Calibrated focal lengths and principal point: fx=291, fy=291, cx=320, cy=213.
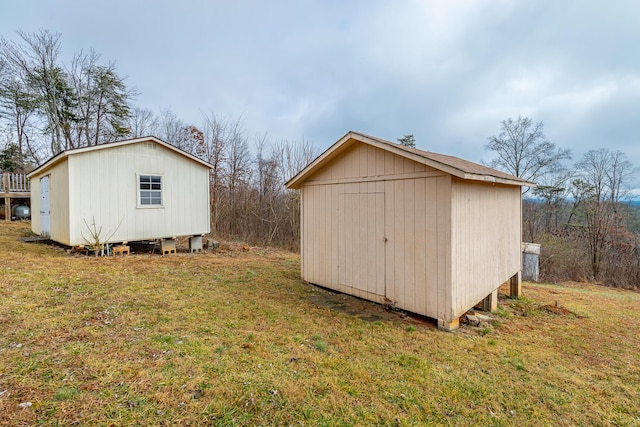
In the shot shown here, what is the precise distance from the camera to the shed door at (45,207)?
30.6ft

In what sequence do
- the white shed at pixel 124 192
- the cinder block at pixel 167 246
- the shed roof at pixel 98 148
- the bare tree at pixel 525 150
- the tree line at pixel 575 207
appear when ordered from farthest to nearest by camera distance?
the bare tree at pixel 525 150, the tree line at pixel 575 207, the cinder block at pixel 167 246, the white shed at pixel 124 192, the shed roof at pixel 98 148

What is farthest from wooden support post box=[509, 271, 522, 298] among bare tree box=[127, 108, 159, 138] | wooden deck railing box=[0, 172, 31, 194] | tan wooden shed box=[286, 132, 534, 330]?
bare tree box=[127, 108, 159, 138]

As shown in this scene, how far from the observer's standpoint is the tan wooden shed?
4156 millimetres

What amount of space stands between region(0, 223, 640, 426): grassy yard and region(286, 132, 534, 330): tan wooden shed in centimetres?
48

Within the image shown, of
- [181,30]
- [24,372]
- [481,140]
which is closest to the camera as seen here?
[24,372]

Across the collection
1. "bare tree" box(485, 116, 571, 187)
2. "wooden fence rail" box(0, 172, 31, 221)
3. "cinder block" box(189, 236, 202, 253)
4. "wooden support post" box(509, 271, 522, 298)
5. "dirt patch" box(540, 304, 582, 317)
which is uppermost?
"bare tree" box(485, 116, 571, 187)

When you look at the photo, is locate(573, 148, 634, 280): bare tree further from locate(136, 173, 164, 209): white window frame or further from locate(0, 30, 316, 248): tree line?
locate(136, 173, 164, 209): white window frame

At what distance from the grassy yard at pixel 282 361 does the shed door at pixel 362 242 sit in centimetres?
45

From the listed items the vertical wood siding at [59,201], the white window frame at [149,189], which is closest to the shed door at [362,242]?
the white window frame at [149,189]

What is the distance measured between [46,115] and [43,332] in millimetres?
20071

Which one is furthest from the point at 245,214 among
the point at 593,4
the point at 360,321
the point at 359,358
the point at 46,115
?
the point at 593,4

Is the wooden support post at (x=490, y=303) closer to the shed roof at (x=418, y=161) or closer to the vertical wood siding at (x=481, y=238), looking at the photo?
the vertical wood siding at (x=481, y=238)

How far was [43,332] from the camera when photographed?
3.28 metres

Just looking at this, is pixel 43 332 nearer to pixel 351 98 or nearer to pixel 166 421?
pixel 166 421
